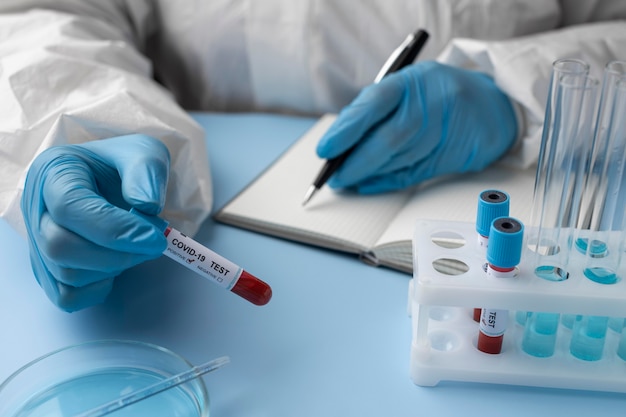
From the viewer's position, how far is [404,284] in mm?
757

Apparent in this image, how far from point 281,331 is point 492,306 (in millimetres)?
223

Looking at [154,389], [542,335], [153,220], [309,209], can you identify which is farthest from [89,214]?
[542,335]

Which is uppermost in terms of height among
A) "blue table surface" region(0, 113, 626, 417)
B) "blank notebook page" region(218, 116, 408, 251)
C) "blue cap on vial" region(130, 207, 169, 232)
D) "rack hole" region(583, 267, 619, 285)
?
"blue cap on vial" region(130, 207, 169, 232)

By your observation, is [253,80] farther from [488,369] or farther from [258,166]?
[488,369]

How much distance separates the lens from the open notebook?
0.79 m

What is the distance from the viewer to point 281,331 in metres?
0.69

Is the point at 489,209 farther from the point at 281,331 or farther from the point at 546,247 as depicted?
the point at 281,331

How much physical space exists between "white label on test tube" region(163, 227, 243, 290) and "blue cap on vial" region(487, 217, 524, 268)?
0.24 meters

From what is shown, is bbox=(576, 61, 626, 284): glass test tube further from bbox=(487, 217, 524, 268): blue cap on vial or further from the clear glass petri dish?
the clear glass petri dish

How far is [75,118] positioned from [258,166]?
0.96 feet

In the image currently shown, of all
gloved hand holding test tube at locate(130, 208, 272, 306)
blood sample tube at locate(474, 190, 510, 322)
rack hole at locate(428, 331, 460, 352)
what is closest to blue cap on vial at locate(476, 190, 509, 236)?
blood sample tube at locate(474, 190, 510, 322)

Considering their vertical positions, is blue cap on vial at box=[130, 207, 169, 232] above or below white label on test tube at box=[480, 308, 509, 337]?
above

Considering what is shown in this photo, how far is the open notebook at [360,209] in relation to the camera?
2.60ft

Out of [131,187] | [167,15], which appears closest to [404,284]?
[131,187]
